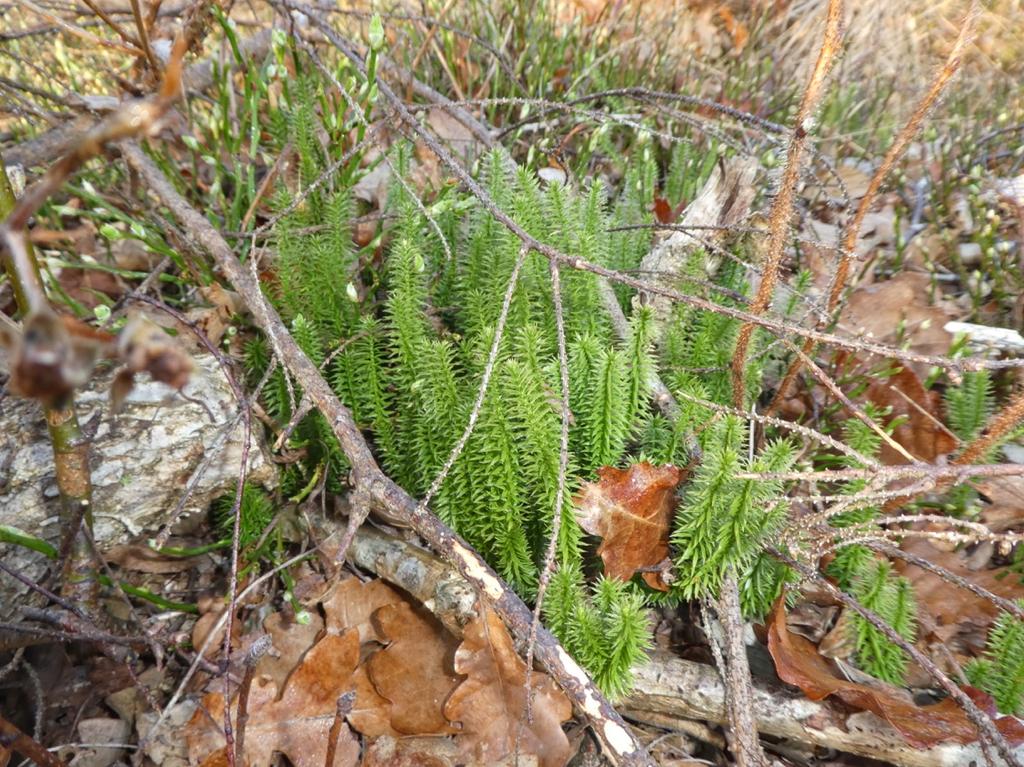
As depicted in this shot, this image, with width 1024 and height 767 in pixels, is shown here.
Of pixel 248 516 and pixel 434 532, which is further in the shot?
pixel 248 516

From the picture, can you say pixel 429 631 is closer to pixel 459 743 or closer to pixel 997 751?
pixel 459 743

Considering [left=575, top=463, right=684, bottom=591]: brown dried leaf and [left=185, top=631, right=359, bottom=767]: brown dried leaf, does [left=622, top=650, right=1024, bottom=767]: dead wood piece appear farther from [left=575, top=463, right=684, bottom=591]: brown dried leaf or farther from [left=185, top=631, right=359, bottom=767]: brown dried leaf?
[left=185, top=631, right=359, bottom=767]: brown dried leaf

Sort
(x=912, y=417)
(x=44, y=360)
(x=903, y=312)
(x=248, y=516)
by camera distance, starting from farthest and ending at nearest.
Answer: (x=903, y=312)
(x=912, y=417)
(x=248, y=516)
(x=44, y=360)

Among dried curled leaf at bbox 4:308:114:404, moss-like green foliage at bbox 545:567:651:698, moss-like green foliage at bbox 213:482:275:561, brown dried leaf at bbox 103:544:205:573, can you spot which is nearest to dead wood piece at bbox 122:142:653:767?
moss-like green foliage at bbox 545:567:651:698

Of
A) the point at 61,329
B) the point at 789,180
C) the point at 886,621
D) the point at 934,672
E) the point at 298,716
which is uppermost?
the point at 61,329

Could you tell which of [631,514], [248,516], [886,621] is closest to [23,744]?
[248,516]

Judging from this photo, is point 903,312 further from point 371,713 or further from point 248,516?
point 248,516
